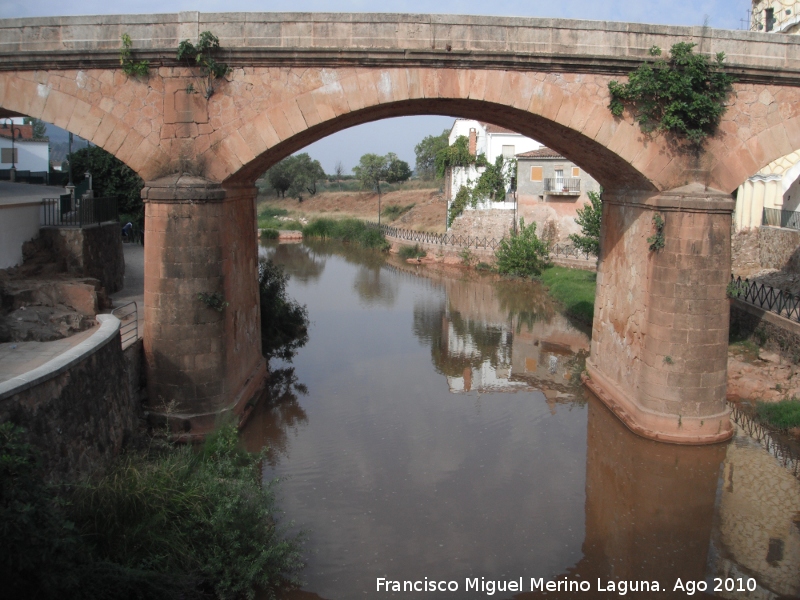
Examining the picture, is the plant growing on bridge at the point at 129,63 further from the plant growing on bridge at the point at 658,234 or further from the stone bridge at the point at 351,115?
the plant growing on bridge at the point at 658,234

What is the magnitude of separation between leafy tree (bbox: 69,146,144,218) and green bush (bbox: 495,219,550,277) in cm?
1206

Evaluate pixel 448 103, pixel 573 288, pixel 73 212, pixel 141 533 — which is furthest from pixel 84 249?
pixel 573 288

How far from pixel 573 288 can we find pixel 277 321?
967 cm

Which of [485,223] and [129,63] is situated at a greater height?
[129,63]

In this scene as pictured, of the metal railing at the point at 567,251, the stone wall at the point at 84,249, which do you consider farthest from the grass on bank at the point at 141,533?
the metal railing at the point at 567,251

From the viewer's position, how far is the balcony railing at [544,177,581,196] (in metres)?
26.5

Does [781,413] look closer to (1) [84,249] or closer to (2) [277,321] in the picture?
(2) [277,321]

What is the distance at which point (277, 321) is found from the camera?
14.3 metres

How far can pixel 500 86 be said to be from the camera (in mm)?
9250

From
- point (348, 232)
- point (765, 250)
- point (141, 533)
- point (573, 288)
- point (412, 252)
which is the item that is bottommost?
point (141, 533)

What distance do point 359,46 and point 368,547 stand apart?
6.01 meters

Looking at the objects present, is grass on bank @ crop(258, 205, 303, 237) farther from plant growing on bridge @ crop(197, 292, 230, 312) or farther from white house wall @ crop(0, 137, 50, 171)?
plant growing on bridge @ crop(197, 292, 230, 312)

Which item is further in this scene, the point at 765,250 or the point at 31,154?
the point at 31,154

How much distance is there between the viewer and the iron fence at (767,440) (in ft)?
29.6
